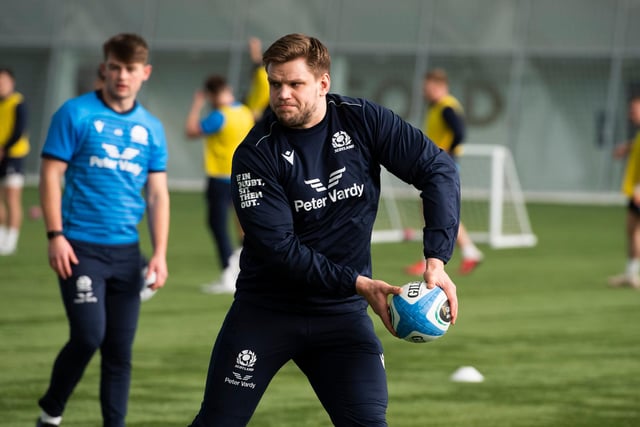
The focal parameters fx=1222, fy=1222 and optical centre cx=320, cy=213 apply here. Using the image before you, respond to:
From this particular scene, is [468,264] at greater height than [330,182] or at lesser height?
lesser

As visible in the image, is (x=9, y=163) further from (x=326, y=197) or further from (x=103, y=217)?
(x=326, y=197)

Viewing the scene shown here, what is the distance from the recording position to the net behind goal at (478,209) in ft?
64.6

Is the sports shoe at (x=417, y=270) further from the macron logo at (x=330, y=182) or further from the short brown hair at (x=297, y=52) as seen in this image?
the short brown hair at (x=297, y=52)

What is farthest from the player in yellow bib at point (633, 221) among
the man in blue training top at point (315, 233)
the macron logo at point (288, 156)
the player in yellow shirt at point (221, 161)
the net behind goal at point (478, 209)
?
the macron logo at point (288, 156)

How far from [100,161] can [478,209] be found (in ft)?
58.8

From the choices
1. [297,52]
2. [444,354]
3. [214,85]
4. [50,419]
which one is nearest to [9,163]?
[214,85]

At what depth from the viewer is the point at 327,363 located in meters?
4.85

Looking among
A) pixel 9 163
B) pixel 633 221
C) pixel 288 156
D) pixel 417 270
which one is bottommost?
pixel 417 270

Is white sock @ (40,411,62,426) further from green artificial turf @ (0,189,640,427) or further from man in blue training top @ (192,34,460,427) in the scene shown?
man in blue training top @ (192,34,460,427)

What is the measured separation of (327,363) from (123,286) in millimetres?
1908

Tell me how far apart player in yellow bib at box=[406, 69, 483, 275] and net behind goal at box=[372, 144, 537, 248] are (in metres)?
3.92

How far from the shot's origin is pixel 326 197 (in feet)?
15.5

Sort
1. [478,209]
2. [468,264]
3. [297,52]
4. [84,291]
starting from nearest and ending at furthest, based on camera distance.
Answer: [297,52]
[84,291]
[468,264]
[478,209]

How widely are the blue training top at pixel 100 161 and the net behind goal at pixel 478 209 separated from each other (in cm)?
1265
